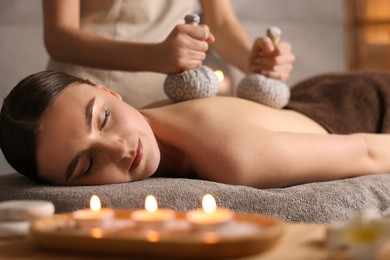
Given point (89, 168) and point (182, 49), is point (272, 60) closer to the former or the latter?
point (182, 49)

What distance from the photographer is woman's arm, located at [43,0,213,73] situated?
1850 millimetres

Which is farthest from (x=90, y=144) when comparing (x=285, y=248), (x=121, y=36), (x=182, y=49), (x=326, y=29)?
(x=326, y=29)

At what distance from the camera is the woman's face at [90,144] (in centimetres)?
153

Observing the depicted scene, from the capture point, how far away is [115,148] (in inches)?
59.4

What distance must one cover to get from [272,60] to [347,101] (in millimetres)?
272

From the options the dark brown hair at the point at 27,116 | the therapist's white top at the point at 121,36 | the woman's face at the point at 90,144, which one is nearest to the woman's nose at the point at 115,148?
the woman's face at the point at 90,144

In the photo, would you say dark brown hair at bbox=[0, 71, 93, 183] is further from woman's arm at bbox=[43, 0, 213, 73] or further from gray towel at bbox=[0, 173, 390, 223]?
woman's arm at bbox=[43, 0, 213, 73]

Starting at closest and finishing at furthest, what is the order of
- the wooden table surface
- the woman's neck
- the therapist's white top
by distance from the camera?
1. the wooden table surface
2. the woman's neck
3. the therapist's white top

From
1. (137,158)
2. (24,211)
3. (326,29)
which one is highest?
(24,211)

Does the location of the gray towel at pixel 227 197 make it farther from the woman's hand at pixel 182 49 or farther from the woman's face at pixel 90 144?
the woman's hand at pixel 182 49

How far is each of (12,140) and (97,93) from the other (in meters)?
0.22

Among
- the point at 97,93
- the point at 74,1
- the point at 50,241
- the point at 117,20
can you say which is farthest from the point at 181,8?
the point at 50,241

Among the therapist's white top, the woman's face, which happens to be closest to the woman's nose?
the woman's face

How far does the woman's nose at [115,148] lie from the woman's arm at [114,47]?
0.39 metres
